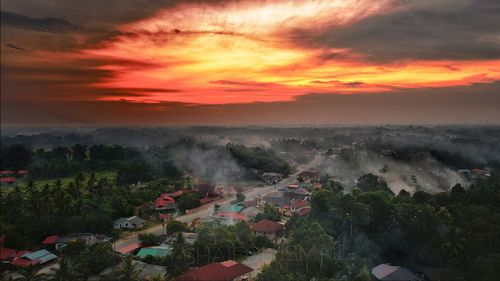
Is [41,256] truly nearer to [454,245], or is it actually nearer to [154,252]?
[154,252]

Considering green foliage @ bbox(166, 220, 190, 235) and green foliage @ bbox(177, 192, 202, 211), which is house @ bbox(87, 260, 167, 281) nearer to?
green foliage @ bbox(166, 220, 190, 235)

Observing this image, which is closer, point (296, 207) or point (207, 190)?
point (296, 207)

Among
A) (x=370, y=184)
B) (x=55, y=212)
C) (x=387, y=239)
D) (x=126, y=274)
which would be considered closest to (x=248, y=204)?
(x=370, y=184)

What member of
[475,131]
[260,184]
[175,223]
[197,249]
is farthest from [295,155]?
[197,249]

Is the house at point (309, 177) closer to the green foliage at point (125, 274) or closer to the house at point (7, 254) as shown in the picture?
the house at point (7, 254)

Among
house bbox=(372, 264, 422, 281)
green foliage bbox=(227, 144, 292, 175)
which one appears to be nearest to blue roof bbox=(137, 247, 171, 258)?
house bbox=(372, 264, 422, 281)

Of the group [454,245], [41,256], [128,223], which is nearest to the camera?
[454,245]

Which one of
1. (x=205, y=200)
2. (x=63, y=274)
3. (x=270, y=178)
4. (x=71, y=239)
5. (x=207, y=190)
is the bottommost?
(x=270, y=178)
